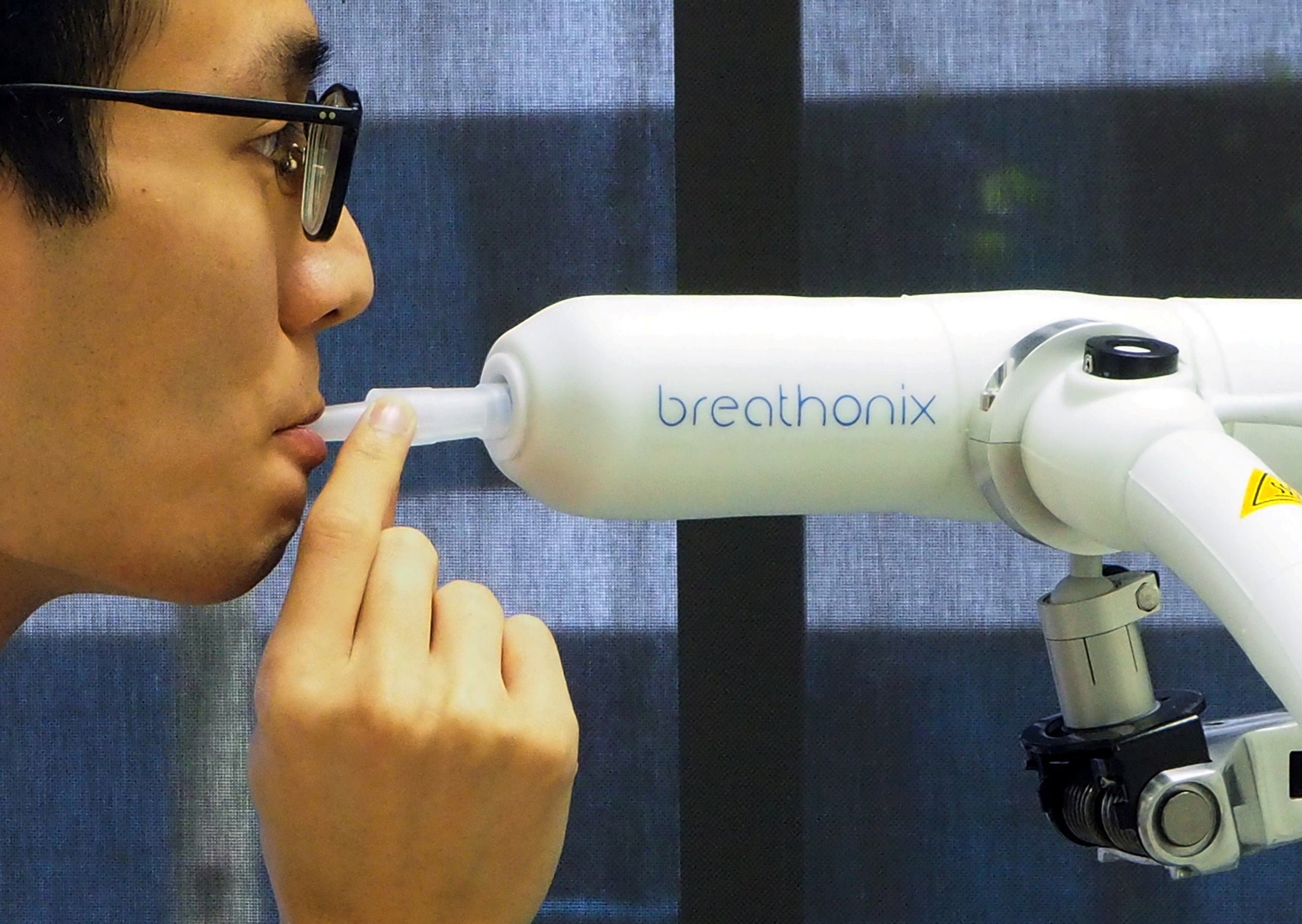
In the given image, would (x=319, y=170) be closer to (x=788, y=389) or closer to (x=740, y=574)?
(x=788, y=389)

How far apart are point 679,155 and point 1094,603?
700 millimetres

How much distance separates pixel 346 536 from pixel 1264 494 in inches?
17.2

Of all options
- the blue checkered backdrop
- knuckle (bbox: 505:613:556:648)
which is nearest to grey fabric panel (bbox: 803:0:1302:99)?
the blue checkered backdrop

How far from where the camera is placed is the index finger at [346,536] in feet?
2.28

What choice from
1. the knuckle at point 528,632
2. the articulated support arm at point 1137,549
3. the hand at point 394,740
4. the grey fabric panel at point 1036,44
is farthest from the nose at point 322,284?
the grey fabric panel at point 1036,44

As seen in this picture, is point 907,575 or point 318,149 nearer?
point 318,149

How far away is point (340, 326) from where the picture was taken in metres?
1.28

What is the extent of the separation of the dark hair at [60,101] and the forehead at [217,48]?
0.04 ft

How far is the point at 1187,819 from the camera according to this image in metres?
0.70

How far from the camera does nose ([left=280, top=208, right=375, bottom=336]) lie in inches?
31.4

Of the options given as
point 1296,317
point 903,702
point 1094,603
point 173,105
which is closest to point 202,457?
point 173,105

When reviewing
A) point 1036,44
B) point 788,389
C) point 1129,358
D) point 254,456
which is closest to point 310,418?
point 254,456

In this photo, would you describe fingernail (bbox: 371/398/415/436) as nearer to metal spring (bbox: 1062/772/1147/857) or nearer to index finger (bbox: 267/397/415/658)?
index finger (bbox: 267/397/415/658)

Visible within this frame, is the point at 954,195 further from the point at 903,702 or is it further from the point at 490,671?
the point at 490,671
